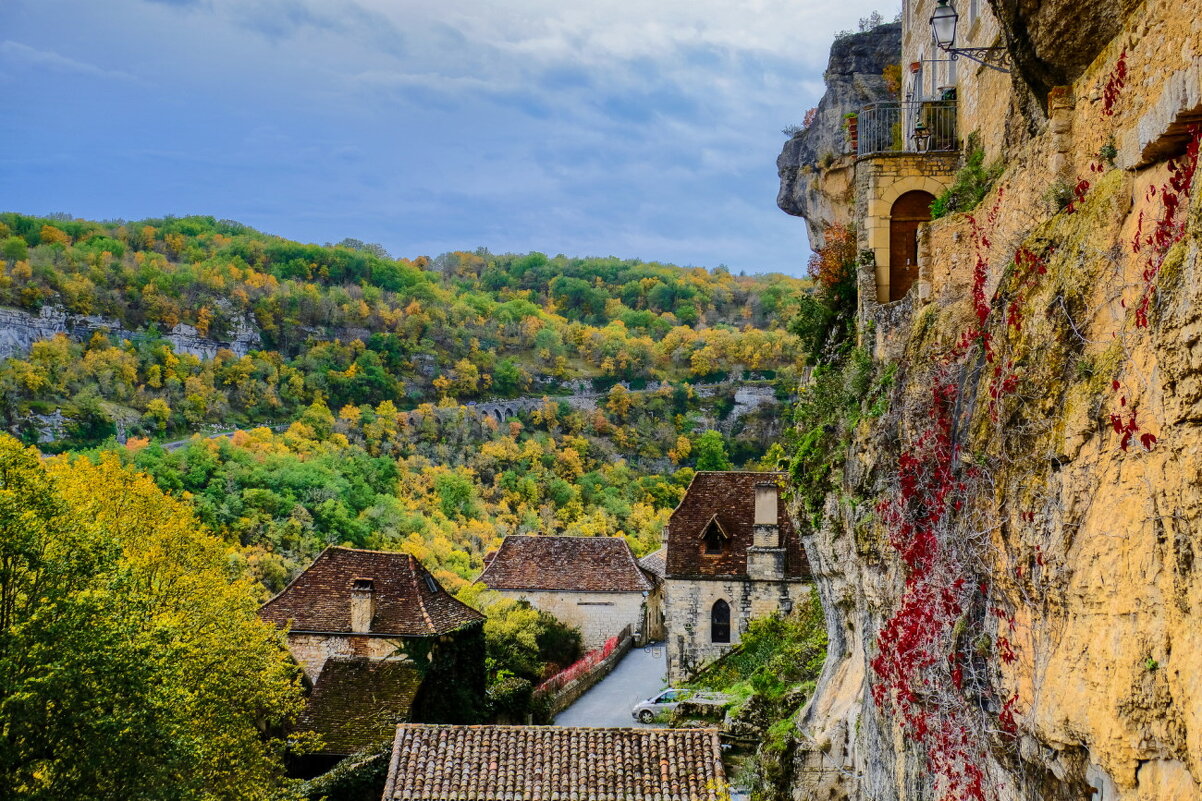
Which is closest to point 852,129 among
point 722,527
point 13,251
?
point 722,527

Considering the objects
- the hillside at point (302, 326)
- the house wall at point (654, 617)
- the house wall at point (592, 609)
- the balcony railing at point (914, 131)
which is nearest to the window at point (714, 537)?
the house wall at point (592, 609)

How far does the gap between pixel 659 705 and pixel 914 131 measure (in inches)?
738

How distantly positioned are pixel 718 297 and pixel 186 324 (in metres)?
61.5

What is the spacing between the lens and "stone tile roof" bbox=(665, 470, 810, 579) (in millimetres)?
31375

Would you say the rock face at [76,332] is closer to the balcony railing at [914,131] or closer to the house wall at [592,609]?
the house wall at [592,609]

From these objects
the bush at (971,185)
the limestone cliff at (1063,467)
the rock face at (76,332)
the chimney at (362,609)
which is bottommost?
the chimney at (362,609)

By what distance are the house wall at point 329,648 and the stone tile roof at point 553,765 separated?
21.7ft

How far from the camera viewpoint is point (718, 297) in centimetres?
11869

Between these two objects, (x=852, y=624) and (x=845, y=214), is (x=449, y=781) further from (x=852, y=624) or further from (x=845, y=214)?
(x=845, y=214)

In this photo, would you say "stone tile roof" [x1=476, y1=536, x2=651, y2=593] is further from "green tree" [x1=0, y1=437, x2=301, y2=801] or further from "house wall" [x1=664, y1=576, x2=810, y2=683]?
"green tree" [x1=0, y1=437, x2=301, y2=801]

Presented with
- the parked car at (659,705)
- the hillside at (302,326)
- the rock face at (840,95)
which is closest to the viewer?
the rock face at (840,95)

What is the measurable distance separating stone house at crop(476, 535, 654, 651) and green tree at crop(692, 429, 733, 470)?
124 feet

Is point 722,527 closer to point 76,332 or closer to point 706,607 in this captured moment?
point 706,607

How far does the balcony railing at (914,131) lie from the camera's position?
15406 millimetres
